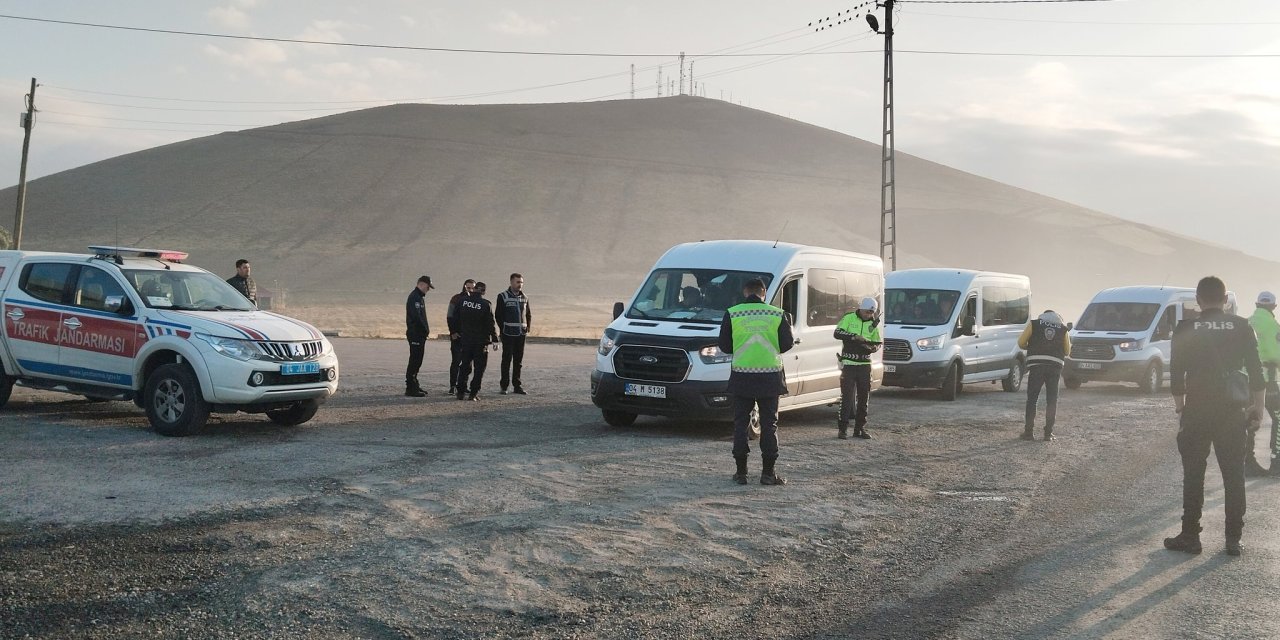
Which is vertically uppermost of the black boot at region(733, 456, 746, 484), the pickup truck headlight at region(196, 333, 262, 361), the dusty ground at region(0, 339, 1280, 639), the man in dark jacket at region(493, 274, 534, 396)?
the man in dark jacket at region(493, 274, 534, 396)

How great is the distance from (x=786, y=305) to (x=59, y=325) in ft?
28.7

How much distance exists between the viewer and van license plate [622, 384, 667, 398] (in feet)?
40.8

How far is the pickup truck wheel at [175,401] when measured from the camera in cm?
1130

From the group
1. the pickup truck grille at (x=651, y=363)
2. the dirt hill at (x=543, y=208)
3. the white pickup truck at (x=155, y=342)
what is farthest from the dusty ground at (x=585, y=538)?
the dirt hill at (x=543, y=208)

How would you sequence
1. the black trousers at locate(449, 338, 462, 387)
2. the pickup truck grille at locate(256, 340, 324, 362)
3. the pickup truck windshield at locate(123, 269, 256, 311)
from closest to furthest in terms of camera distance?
1. the pickup truck grille at locate(256, 340, 324, 362)
2. the pickup truck windshield at locate(123, 269, 256, 311)
3. the black trousers at locate(449, 338, 462, 387)

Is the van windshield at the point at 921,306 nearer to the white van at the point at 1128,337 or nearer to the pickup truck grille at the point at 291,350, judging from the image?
the white van at the point at 1128,337

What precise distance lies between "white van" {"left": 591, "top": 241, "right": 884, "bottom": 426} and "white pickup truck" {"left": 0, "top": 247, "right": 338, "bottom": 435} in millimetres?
3482

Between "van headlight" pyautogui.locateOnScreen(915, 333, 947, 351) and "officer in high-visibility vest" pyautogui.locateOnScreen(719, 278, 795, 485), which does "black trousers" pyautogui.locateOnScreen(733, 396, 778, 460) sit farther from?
"van headlight" pyautogui.locateOnScreen(915, 333, 947, 351)

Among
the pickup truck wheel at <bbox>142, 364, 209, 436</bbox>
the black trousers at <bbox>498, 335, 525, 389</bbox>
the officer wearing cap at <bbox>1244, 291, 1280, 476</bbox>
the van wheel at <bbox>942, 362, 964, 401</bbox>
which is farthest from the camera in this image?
the van wheel at <bbox>942, 362, 964, 401</bbox>

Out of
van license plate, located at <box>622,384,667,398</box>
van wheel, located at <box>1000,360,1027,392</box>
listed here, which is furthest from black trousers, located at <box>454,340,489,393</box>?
van wheel, located at <box>1000,360,1027,392</box>

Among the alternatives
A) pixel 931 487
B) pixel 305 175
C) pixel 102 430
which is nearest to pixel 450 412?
pixel 102 430

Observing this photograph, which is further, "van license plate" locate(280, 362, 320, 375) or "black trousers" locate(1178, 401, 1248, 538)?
"van license plate" locate(280, 362, 320, 375)

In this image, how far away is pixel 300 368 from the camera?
11766 millimetres

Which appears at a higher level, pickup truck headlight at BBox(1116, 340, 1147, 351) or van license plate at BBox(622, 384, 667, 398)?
pickup truck headlight at BBox(1116, 340, 1147, 351)
